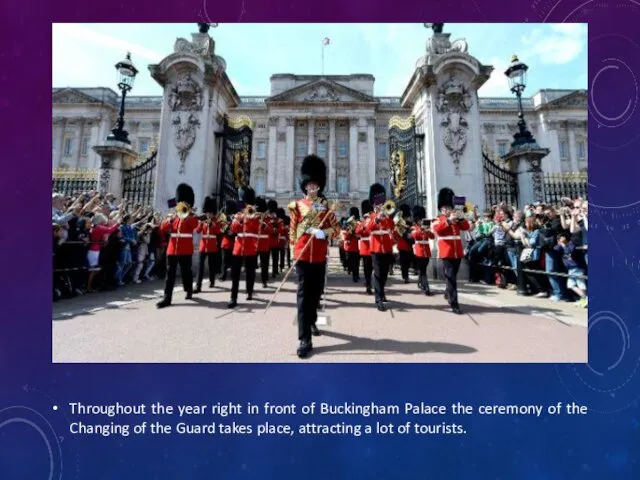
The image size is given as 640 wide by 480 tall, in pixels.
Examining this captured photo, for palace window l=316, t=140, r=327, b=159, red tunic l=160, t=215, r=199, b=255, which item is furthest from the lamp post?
palace window l=316, t=140, r=327, b=159

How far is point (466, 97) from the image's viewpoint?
34.0 feet

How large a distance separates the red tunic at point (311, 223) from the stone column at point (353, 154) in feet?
141

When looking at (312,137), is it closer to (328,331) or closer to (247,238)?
(247,238)

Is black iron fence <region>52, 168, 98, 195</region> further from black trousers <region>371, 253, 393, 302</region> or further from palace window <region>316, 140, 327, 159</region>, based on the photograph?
palace window <region>316, 140, 327, 159</region>

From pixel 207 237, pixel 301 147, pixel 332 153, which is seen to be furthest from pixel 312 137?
pixel 207 237

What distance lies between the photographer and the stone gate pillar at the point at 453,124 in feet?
33.4

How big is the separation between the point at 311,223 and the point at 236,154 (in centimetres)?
785

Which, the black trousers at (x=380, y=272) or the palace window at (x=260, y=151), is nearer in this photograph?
the black trousers at (x=380, y=272)

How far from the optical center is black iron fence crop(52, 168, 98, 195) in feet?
38.2

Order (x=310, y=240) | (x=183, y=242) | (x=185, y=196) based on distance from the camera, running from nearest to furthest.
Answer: (x=310, y=240) → (x=183, y=242) → (x=185, y=196)

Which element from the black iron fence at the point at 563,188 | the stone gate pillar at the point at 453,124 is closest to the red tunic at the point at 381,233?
the stone gate pillar at the point at 453,124

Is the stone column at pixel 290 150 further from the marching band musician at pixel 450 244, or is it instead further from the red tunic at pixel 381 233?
the marching band musician at pixel 450 244

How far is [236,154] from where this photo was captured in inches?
455
